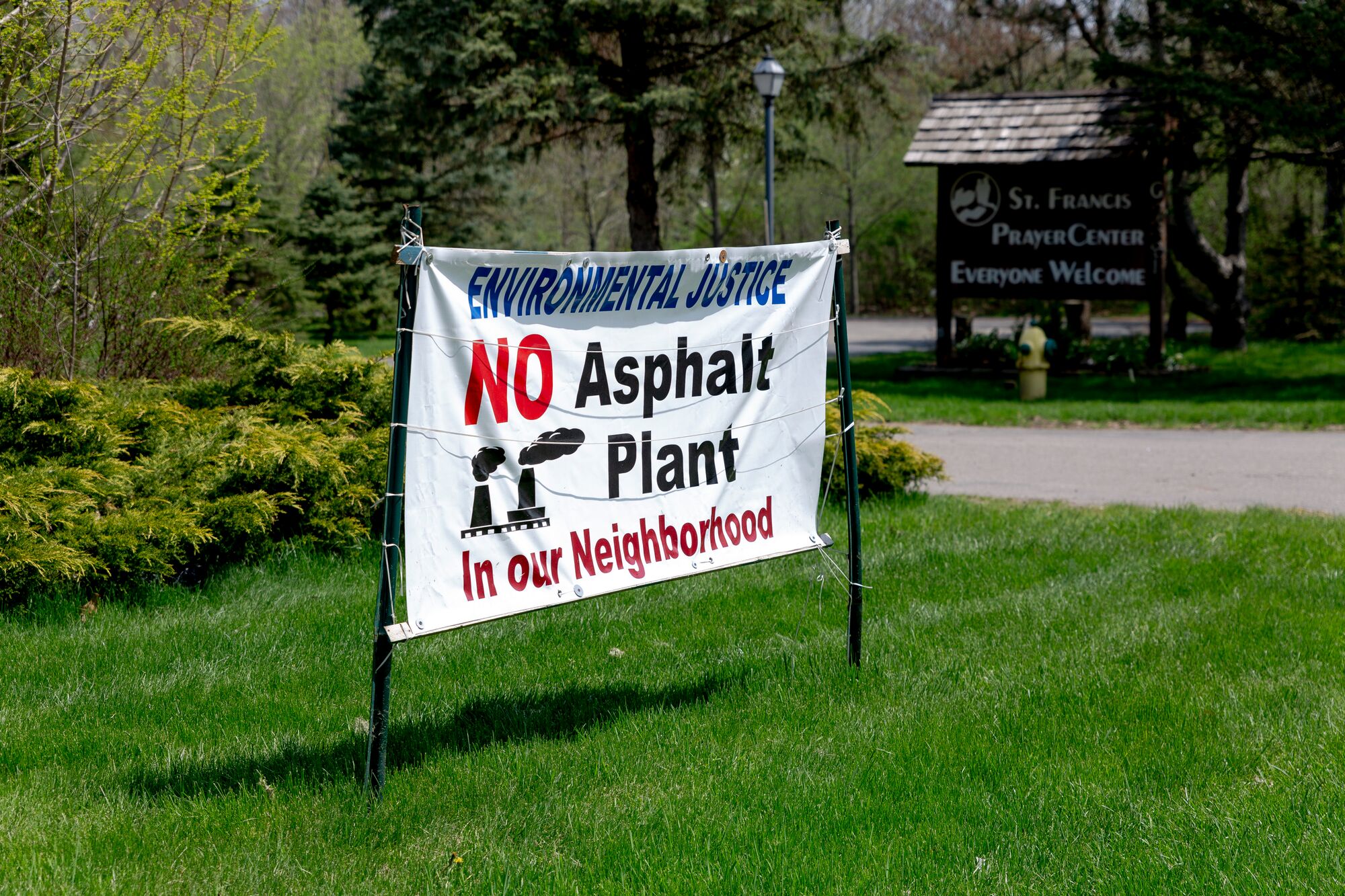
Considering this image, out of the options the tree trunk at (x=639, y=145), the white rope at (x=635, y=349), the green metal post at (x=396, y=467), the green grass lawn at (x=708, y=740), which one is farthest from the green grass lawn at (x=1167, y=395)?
the green metal post at (x=396, y=467)

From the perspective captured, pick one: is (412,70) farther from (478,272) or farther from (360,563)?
(478,272)

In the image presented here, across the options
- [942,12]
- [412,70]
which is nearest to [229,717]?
[412,70]

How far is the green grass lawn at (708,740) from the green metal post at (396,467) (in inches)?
17.1

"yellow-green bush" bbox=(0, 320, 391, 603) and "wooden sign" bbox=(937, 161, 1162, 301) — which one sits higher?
"wooden sign" bbox=(937, 161, 1162, 301)

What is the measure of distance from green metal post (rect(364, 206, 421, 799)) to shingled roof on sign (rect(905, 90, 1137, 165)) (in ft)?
48.4

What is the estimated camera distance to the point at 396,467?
143 inches

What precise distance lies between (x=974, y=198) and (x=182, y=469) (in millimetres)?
13604

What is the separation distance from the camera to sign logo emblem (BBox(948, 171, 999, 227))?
57.8 feet

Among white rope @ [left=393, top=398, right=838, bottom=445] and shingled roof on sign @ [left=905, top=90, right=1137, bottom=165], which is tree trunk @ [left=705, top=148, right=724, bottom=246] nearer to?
shingled roof on sign @ [left=905, top=90, right=1137, bottom=165]

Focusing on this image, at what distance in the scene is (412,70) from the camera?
63.7 feet

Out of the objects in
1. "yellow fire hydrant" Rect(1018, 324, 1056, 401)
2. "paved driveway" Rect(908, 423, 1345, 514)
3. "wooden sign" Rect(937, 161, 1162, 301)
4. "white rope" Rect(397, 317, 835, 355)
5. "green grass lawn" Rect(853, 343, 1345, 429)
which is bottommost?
"paved driveway" Rect(908, 423, 1345, 514)

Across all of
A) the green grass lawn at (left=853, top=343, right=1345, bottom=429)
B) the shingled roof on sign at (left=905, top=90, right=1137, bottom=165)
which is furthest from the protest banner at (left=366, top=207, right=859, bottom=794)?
the shingled roof on sign at (left=905, top=90, right=1137, bottom=165)

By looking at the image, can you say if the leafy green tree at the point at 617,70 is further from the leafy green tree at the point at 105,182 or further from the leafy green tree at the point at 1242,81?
the leafy green tree at the point at 105,182

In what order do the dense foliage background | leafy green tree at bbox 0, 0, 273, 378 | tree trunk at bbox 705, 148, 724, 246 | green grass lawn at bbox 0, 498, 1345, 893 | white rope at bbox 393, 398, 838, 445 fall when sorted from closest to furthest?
1. green grass lawn at bbox 0, 498, 1345, 893
2. white rope at bbox 393, 398, 838, 445
3. the dense foliage background
4. leafy green tree at bbox 0, 0, 273, 378
5. tree trunk at bbox 705, 148, 724, 246
